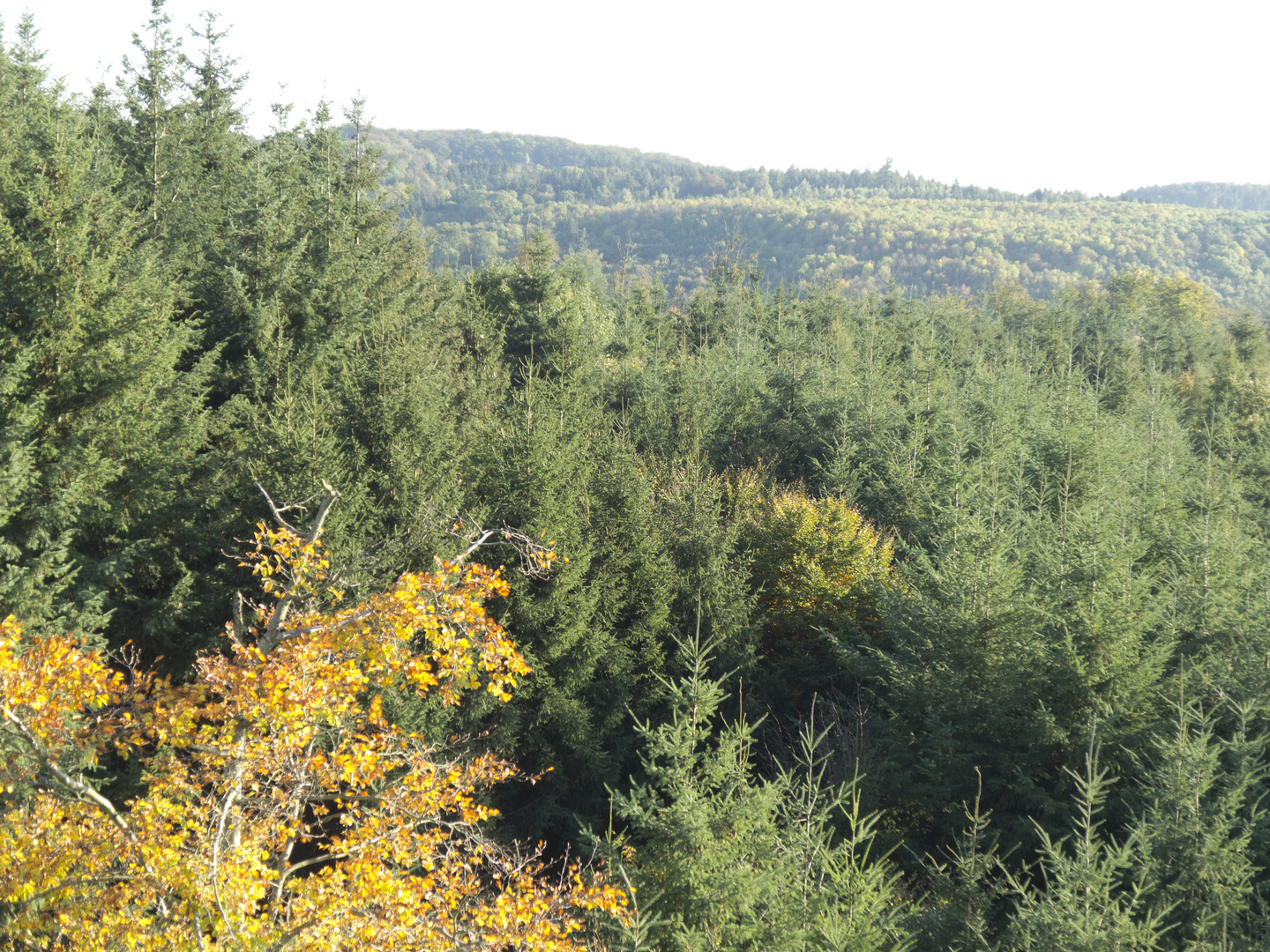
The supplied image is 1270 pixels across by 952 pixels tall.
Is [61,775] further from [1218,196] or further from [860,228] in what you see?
[1218,196]

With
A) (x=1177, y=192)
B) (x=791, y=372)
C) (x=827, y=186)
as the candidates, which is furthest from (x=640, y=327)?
(x=1177, y=192)

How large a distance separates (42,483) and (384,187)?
65.2 feet

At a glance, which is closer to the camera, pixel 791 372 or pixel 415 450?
pixel 415 450

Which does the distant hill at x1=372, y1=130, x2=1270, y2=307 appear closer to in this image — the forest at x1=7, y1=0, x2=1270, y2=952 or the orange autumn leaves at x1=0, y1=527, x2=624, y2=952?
the forest at x1=7, y1=0, x2=1270, y2=952

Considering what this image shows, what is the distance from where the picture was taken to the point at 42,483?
504 inches

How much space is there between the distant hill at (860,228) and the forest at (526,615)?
49041mm

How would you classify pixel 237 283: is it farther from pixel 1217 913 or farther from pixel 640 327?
pixel 640 327

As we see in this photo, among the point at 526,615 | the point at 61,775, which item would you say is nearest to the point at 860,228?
the point at 526,615

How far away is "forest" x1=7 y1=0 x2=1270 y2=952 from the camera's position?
7.42 meters

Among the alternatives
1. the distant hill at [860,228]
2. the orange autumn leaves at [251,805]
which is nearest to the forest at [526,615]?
the orange autumn leaves at [251,805]

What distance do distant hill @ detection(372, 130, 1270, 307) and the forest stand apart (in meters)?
49.0

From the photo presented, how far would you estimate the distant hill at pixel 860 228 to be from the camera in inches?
3829

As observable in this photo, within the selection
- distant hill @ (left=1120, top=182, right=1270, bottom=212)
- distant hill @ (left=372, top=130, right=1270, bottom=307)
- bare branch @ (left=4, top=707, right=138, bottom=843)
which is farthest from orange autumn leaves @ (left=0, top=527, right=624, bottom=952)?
distant hill @ (left=1120, top=182, right=1270, bottom=212)

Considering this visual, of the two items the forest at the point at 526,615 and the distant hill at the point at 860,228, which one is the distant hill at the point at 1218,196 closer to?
the distant hill at the point at 860,228
